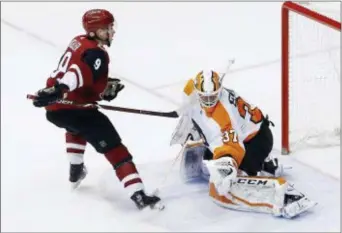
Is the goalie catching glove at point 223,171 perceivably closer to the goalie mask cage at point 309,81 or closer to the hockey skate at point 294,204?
the hockey skate at point 294,204

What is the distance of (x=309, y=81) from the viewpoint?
3598 mm

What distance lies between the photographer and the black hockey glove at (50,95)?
3035mm

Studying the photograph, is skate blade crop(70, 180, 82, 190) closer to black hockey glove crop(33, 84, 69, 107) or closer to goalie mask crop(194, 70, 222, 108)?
black hockey glove crop(33, 84, 69, 107)

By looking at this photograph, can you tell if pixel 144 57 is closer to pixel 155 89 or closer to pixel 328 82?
pixel 155 89

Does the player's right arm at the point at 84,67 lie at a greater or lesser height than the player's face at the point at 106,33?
lesser

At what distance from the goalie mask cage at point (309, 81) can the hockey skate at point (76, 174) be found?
78 centimetres

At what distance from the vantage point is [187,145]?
11.0ft

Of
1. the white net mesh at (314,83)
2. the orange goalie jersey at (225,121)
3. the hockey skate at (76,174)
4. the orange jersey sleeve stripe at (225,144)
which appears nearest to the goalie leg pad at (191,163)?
the orange goalie jersey at (225,121)

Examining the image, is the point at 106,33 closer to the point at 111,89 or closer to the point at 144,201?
the point at 111,89

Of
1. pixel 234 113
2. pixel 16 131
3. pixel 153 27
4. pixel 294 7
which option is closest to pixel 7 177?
pixel 16 131

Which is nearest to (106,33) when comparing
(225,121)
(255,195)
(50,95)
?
(50,95)

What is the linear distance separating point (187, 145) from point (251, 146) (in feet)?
0.80

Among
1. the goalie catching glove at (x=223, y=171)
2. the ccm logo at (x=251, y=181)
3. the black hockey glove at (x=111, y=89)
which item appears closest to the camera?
the goalie catching glove at (x=223, y=171)

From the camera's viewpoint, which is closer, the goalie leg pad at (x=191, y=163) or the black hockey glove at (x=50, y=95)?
the black hockey glove at (x=50, y=95)
